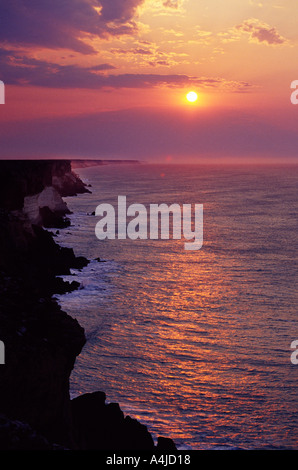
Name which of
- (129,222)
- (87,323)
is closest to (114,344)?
(87,323)

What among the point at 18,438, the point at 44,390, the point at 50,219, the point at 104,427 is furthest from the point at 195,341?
the point at 50,219

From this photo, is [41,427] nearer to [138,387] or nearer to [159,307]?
[138,387]

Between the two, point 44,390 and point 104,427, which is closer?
point 44,390

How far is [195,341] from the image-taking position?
24.3 m

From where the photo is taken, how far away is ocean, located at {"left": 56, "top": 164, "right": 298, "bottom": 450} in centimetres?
1747

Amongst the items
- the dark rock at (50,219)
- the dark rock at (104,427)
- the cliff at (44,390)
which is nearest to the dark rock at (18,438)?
the cliff at (44,390)

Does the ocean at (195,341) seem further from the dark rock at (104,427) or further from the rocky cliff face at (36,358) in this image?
the rocky cliff face at (36,358)

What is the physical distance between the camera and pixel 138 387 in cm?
1975

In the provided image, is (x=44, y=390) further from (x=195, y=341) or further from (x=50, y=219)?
(x=50, y=219)

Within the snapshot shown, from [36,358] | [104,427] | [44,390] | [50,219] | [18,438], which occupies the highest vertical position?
[50,219]

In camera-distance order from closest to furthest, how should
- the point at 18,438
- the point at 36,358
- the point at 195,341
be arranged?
the point at 18,438 < the point at 36,358 < the point at 195,341

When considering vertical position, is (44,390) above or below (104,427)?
above

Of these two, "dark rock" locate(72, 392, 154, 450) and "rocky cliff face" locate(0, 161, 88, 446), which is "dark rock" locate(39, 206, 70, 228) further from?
"rocky cliff face" locate(0, 161, 88, 446)

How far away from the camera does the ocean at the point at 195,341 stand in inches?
688
